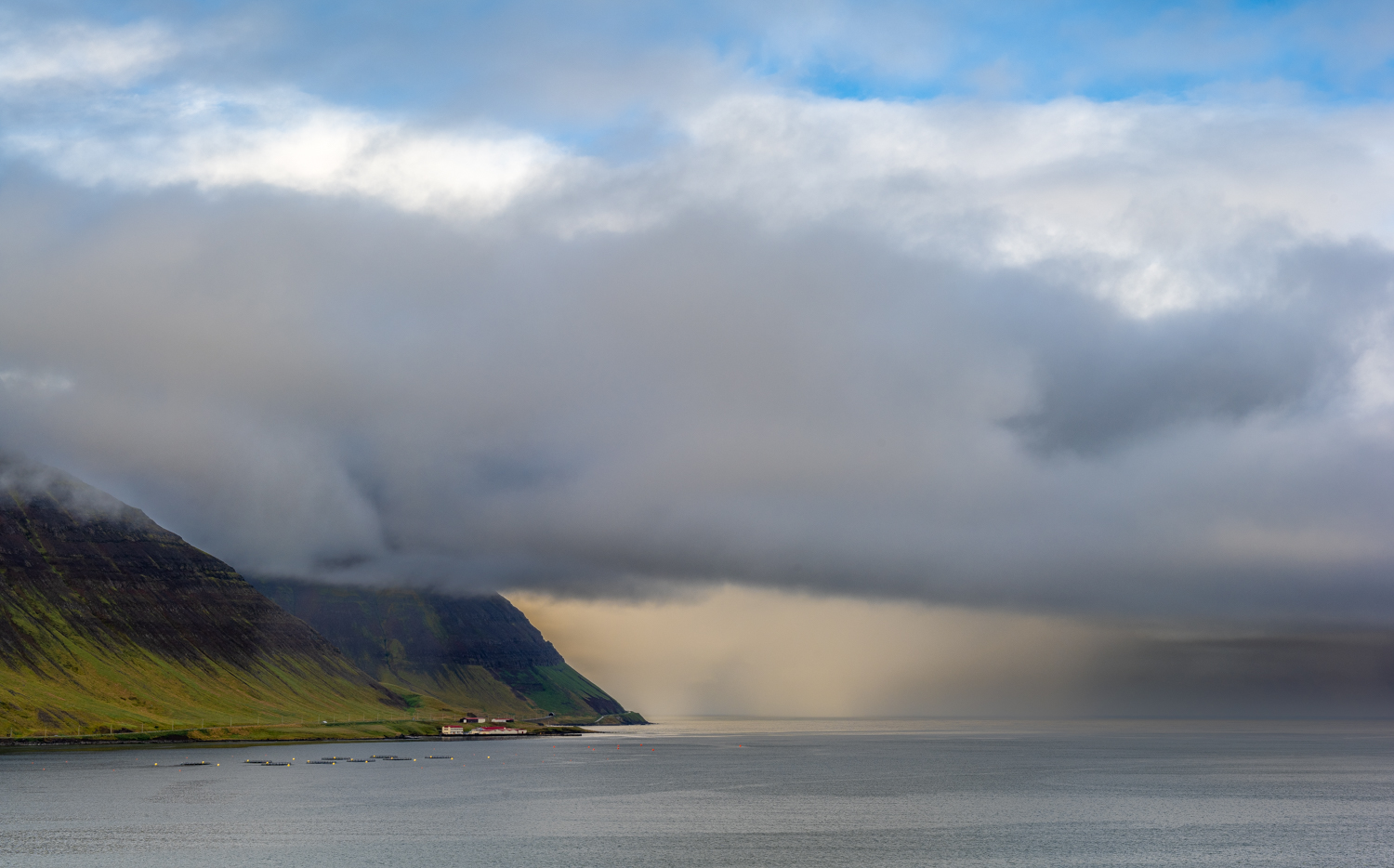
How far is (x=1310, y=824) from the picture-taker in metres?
182

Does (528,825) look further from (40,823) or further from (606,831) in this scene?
(40,823)

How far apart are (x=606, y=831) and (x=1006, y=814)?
70231 mm

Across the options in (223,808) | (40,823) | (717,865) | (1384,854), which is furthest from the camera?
(223,808)

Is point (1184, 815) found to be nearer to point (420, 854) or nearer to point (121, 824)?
point (420, 854)

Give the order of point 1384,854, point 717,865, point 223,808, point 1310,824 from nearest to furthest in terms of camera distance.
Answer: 1. point 717,865
2. point 1384,854
3. point 1310,824
4. point 223,808

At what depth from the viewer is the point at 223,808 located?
194250mm

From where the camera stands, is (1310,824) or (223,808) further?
(223,808)

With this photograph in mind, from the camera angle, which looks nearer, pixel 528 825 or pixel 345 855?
pixel 345 855

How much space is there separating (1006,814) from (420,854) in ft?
328

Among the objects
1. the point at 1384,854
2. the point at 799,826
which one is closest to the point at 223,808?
the point at 799,826

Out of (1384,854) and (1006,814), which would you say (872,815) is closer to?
(1006,814)

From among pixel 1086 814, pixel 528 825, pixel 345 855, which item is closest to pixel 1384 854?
pixel 1086 814

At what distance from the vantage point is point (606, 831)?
557 feet

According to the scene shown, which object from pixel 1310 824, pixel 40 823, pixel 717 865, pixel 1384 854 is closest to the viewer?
pixel 717 865
